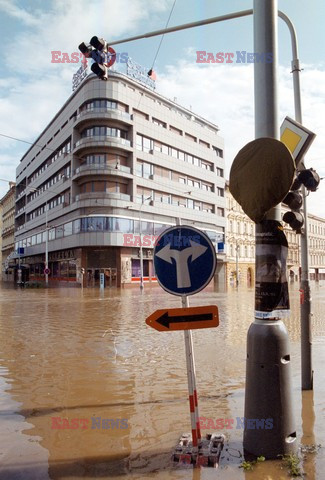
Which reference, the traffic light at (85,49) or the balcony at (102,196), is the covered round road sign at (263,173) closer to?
the traffic light at (85,49)

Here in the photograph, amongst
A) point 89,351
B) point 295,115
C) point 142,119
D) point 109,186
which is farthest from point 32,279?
point 295,115

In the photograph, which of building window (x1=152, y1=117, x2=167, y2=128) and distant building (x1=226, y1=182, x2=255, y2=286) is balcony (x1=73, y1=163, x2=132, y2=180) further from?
distant building (x1=226, y1=182, x2=255, y2=286)

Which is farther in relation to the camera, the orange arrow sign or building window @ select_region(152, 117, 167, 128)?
building window @ select_region(152, 117, 167, 128)

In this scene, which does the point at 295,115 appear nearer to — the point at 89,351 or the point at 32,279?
the point at 89,351

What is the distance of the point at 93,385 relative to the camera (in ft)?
20.2

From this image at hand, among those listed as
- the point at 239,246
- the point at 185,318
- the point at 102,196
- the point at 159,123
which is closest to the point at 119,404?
the point at 185,318

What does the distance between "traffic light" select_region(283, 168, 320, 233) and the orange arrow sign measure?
6.37ft

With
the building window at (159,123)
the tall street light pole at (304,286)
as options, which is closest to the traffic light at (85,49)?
the tall street light pole at (304,286)

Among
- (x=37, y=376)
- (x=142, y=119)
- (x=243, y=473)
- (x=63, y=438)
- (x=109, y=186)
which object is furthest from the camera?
(x=142, y=119)

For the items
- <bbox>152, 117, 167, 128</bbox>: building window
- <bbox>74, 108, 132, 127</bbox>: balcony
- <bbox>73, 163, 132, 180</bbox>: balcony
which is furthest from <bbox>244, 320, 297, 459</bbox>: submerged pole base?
<bbox>152, 117, 167, 128</bbox>: building window

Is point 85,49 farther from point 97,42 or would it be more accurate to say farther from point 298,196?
point 298,196

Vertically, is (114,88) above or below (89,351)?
above

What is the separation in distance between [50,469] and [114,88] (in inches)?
1769

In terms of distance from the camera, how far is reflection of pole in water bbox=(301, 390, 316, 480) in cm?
337
